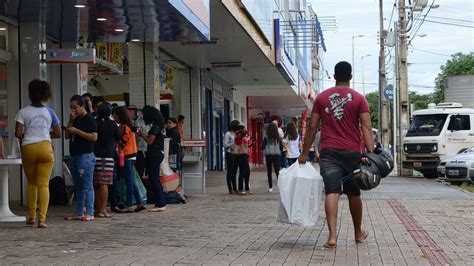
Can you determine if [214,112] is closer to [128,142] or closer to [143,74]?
[143,74]

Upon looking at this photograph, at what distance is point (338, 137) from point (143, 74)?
10.2 meters

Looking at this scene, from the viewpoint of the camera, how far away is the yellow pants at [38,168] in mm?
8633

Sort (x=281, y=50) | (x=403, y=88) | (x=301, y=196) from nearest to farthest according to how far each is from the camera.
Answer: (x=301, y=196), (x=281, y=50), (x=403, y=88)

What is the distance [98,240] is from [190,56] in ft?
41.5

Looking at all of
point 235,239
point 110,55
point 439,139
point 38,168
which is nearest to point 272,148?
point 110,55

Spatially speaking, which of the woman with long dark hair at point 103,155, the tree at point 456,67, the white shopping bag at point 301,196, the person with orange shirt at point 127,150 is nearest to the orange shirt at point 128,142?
the person with orange shirt at point 127,150

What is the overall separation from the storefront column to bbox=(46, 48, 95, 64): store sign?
4.35 metres

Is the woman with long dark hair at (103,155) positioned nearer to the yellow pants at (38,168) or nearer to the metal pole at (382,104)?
the yellow pants at (38,168)

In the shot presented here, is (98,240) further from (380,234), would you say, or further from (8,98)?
(8,98)

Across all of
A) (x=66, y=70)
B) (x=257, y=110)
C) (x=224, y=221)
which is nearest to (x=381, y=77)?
(x=257, y=110)

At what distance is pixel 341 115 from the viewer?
7.16 m

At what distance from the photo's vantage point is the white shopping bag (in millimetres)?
7301

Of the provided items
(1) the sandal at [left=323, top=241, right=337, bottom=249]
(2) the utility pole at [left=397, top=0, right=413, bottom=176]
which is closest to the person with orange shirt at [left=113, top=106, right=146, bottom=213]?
(1) the sandal at [left=323, top=241, right=337, bottom=249]

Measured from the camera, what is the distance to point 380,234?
8500 mm
